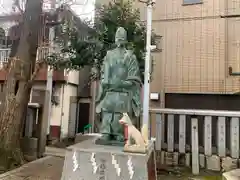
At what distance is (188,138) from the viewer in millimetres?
7113

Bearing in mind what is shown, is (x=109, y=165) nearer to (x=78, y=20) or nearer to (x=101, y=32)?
(x=101, y=32)

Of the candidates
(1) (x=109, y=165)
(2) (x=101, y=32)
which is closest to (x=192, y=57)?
(2) (x=101, y=32)

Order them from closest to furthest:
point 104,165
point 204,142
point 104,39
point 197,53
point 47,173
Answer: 1. point 104,165
2. point 47,173
3. point 204,142
4. point 104,39
5. point 197,53

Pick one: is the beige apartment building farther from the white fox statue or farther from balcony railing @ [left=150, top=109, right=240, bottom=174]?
the white fox statue

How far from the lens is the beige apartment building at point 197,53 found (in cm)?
846

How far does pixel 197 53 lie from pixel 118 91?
5.54 meters

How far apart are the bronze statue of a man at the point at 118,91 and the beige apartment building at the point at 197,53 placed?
484 cm

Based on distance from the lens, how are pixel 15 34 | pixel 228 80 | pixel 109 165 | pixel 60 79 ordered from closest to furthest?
1. pixel 109 165
2. pixel 15 34
3. pixel 228 80
4. pixel 60 79

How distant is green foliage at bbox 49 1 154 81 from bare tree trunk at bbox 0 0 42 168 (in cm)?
96

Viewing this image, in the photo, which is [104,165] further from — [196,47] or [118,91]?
[196,47]

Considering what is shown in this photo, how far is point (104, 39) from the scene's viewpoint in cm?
645

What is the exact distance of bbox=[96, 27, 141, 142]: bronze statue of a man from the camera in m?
4.17

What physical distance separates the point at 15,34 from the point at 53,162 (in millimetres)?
3661

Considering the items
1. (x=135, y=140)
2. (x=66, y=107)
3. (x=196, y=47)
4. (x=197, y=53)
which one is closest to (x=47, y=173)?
(x=135, y=140)
